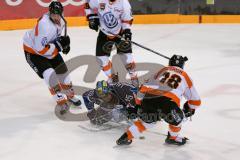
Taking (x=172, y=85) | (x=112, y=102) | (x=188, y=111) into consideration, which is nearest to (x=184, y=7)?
Answer: (x=112, y=102)

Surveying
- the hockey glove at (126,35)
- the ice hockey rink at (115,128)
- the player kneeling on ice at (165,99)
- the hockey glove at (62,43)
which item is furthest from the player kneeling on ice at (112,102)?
the hockey glove at (126,35)

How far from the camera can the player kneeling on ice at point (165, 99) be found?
392 cm

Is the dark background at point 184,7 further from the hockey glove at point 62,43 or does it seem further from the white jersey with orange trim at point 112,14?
the hockey glove at point 62,43

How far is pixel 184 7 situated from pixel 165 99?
6749 millimetres

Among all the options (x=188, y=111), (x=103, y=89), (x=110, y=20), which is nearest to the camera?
(x=188, y=111)

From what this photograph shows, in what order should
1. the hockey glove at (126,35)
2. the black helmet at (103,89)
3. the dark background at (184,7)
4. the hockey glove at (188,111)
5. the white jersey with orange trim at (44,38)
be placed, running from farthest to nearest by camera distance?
the dark background at (184,7)
the hockey glove at (126,35)
the white jersey with orange trim at (44,38)
the black helmet at (103,89)
the hockey glove at (188,111)

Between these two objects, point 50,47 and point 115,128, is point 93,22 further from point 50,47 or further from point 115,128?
point 115,128

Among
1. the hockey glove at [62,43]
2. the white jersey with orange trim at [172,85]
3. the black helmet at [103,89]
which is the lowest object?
the black helmet at [103,89]

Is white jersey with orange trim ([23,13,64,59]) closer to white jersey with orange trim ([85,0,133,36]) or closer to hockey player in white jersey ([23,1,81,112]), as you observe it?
hockey player in white jersey ([23,1,81,112])

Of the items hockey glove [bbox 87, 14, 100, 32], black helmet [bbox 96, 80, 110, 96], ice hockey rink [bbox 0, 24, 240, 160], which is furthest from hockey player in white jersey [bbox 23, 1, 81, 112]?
hockey glove [bbox 87, 14, 100, 32]

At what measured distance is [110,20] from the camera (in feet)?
18.7

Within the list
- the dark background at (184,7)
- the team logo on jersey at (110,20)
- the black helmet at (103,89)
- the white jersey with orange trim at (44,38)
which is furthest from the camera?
the dark background at (184,7)

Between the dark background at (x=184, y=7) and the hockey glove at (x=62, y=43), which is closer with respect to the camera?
the hockey glove at (x=62, y=43)

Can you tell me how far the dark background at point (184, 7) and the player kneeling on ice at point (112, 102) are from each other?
6095 mm
